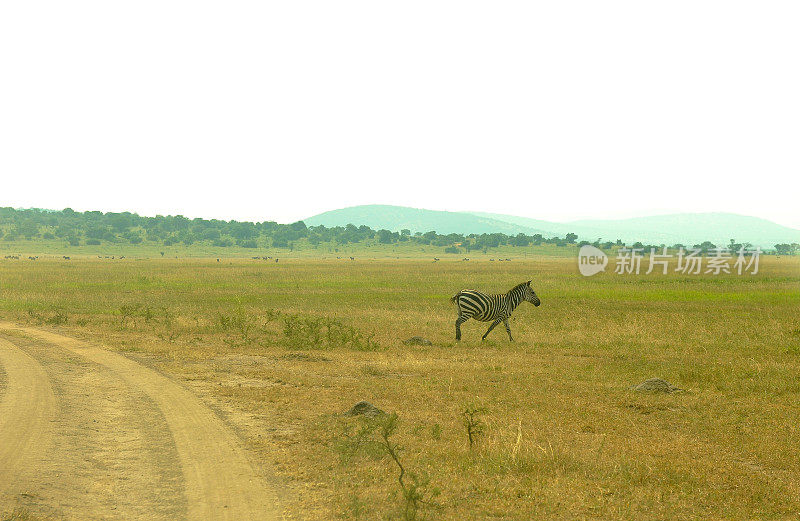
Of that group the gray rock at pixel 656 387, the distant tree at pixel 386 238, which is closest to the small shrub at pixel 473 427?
the gray rock at pixel 656 387

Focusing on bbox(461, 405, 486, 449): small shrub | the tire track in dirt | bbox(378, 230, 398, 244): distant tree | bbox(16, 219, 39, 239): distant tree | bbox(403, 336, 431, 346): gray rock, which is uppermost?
bbox(378, 230, 398, 244): distant tree

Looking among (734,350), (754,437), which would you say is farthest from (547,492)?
(734,350)

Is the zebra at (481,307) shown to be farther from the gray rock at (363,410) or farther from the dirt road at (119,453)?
the dirt road at (119,453)

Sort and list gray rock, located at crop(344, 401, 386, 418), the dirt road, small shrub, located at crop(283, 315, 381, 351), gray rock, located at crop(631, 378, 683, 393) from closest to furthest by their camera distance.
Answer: the dirt road < gray rock, located at crop(344, 401, 386, 418) < gray rock, located at crop(631, 378, 683, 393) < small shrub, located at crop(283, 315, 381, 351)

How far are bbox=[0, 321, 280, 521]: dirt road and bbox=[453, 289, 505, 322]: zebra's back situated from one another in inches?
418

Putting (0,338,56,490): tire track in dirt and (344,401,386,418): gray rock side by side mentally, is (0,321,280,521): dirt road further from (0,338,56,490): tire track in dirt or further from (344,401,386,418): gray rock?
(344,401,386,418): gray rock

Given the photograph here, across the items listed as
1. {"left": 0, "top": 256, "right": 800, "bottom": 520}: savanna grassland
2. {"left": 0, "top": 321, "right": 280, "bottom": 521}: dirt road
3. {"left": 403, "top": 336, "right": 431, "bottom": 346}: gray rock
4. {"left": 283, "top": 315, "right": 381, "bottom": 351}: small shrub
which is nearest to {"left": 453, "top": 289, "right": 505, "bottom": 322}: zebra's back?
{"left": 0, "top": 256, "right": 800, "bottom": 520}: savanna grassland

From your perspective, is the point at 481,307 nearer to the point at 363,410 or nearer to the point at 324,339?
the point at 324,339

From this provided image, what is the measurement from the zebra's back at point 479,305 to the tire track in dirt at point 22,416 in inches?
499

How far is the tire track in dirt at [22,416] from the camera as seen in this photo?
8.97 meters

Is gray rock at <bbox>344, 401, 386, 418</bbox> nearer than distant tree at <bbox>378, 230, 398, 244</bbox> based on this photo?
Yes

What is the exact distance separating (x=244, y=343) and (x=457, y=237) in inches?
6429

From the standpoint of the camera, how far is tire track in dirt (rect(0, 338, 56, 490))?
897 centimetres

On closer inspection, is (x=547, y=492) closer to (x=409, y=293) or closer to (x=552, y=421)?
(x=552, y=421)
